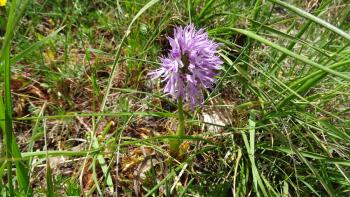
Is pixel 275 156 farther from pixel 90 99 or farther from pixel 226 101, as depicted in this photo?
pixel 90 99

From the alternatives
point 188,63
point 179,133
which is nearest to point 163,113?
point 179,133

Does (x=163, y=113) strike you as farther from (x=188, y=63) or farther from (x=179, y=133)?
(x=188, y=63)

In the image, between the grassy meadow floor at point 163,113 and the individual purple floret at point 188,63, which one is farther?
the grassy meadow floor at point 163,113

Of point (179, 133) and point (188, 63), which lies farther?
point (179, 133)

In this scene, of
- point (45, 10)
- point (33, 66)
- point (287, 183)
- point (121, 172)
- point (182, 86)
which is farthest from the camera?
point (45, 10)

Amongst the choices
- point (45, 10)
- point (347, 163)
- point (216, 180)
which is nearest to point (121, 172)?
point (216, 180)
